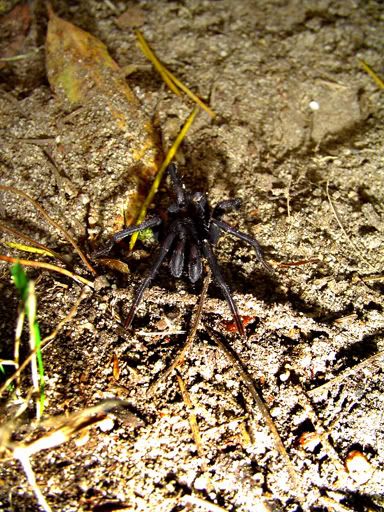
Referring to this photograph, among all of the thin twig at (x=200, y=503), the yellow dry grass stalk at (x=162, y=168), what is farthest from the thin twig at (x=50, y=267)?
the thin twig at (x=200, y=503)

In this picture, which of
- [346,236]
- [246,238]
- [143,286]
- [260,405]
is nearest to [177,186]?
[246,238]

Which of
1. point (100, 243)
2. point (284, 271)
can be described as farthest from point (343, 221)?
point (100, 243)

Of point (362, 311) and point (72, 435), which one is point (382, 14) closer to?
point (362, 311)

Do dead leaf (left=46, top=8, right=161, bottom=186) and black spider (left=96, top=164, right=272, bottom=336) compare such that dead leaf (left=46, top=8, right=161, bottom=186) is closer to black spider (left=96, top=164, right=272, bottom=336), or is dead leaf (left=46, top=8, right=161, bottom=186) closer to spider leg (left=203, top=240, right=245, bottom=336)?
black spider (left=96, top=164, right=272, bottom=336)

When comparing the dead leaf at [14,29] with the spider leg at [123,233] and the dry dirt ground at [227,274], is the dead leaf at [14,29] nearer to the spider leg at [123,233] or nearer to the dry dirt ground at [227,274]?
the dry dirt ground at [227,274]

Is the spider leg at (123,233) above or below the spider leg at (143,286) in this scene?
above

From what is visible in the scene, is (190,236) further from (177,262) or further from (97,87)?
(97,87)
